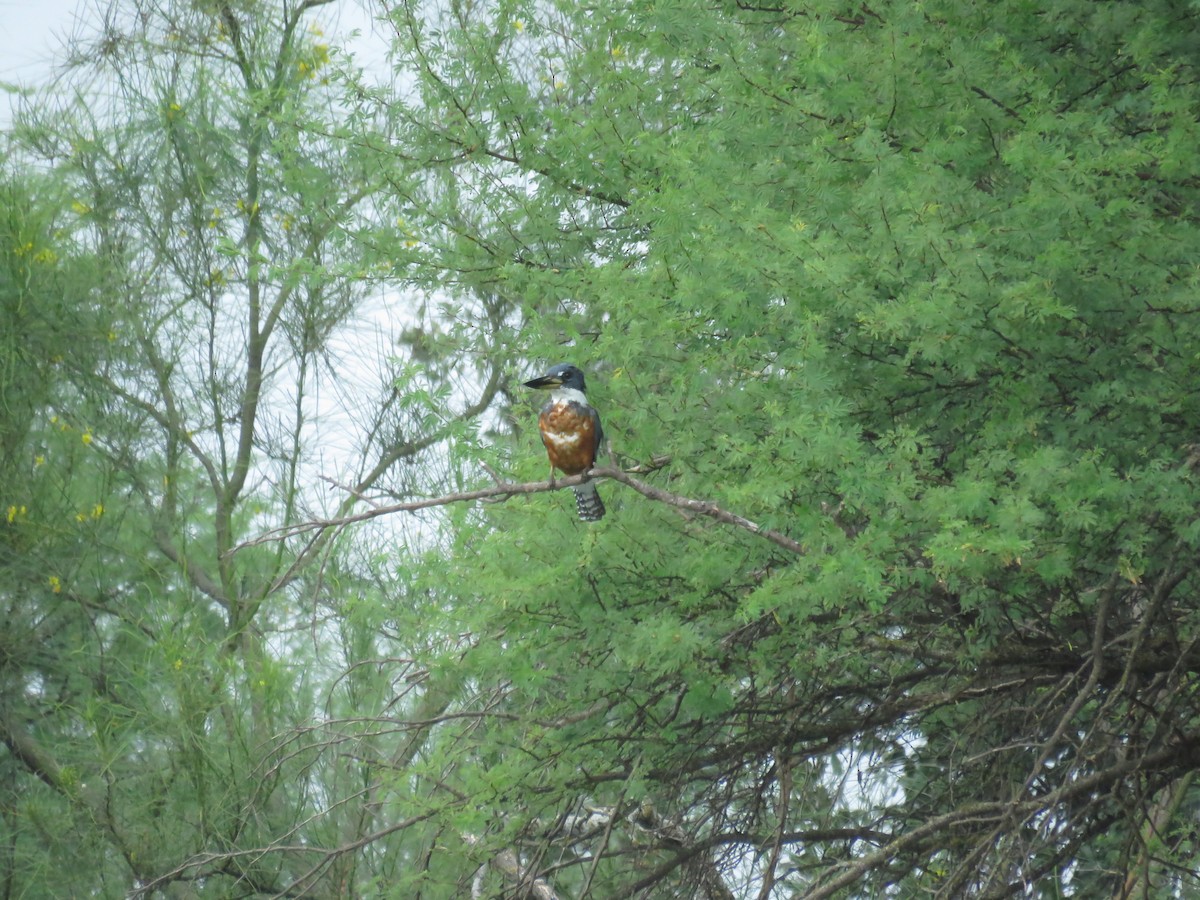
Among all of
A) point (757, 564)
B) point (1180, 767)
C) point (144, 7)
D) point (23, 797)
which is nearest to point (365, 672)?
point (23, 797)

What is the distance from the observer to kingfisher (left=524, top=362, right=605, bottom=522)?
17.4 ft

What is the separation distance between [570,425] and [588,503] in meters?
0.38

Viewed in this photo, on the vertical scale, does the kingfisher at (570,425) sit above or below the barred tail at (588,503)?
above

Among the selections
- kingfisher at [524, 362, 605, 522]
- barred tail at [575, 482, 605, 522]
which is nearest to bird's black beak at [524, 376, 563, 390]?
kingfisher at [524, 362, 605, 522]

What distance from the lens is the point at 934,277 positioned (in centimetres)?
416

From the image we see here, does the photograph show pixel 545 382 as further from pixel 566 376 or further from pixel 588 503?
pixel 588 503

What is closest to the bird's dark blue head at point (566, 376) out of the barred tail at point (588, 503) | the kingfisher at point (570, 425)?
the kingfisher at point (570, 425)

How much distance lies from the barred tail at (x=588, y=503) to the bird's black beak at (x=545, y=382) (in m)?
0.38

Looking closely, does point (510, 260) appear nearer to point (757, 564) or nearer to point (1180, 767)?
point (757, 564)

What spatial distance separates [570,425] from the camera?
536 centimetres

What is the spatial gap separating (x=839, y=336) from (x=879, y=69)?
0.87m

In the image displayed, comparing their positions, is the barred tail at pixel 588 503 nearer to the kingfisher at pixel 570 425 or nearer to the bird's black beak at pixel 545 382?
the kingfisher at pixel 570 425

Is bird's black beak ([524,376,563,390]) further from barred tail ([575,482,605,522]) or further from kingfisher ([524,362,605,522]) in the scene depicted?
barred tail ([575,482,605,522])

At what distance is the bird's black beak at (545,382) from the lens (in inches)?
201
